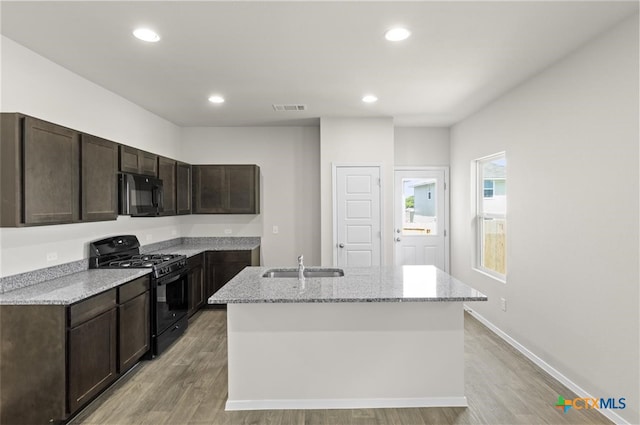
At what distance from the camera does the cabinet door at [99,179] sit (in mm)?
2895

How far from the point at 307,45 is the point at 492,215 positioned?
3.17 metres

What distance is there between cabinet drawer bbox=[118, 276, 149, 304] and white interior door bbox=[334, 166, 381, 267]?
253 cm

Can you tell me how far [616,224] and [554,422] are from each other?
1.41 meters

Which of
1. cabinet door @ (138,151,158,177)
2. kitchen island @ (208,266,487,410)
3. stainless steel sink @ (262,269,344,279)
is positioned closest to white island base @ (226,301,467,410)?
kitchen island @ (208,266,487,410)

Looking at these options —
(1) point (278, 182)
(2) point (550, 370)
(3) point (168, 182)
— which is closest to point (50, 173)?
(3) point (168, 182)

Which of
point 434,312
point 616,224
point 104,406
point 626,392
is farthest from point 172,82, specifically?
point 626,392

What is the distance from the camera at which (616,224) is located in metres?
2.49

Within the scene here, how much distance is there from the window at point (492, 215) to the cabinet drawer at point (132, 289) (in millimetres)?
3823

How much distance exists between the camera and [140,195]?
12.3 ft

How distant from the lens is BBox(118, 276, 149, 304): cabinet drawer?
2948 millimetres

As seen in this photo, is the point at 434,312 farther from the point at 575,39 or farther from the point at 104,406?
the point at 104,406

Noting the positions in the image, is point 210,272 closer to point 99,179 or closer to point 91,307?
point 99,179

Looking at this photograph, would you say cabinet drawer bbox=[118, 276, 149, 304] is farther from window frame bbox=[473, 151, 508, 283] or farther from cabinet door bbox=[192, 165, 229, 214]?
window frame bbox=[473, 151, 508, 283]

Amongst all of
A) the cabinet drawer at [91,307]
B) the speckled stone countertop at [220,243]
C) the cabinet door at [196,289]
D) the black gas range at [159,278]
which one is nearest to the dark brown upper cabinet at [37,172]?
the cabinet drawer at [91,307]
